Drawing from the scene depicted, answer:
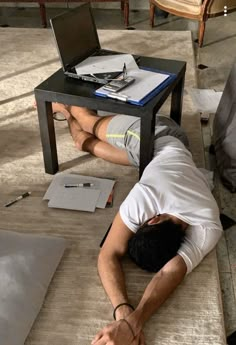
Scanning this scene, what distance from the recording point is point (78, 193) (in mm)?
1814

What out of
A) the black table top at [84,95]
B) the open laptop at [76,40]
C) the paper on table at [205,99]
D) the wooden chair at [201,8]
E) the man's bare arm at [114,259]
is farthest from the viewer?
the wooden chair at [201,8]

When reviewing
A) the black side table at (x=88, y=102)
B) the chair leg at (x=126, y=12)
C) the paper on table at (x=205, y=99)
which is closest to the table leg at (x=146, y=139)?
the black side table at (x=88, y=102)

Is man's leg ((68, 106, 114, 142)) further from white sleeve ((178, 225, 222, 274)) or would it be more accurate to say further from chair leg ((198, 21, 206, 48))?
chair leg ((198, 21, 206, 48))

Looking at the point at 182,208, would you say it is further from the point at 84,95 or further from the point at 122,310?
the point at 84,95

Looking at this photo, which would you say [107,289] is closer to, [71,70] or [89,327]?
[89,327]

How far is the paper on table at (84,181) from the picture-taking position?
1810mm

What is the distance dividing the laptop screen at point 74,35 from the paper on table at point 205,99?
741 millimetres

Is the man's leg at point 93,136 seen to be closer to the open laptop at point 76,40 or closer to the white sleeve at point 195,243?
the open laptop at point 76,40

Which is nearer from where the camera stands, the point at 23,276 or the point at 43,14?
the point at 23,276

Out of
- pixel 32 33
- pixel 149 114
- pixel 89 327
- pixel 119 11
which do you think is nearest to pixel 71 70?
pixel 149 114

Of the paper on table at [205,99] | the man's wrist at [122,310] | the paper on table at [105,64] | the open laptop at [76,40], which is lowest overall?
the man's wrist at [122,310]

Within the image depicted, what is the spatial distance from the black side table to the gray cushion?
0.47 meters

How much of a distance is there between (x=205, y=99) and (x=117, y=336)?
1635mm

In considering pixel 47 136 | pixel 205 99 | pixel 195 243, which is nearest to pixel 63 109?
pixel 47 136
